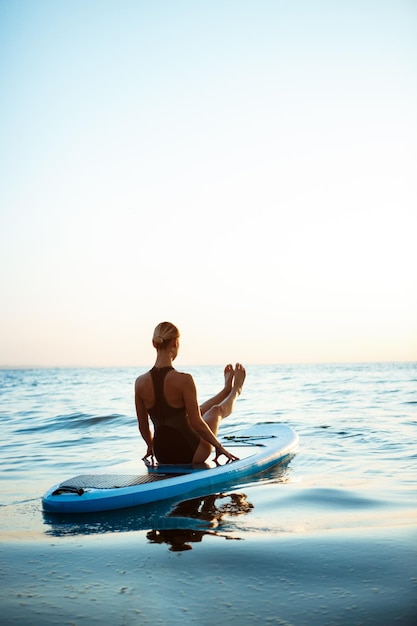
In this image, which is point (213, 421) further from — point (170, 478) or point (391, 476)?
point (391, 476)

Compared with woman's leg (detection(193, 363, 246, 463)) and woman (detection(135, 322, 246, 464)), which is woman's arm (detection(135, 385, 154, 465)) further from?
woman's leg (detection(193, 363, 246, 463))

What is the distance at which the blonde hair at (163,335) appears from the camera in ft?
19.4

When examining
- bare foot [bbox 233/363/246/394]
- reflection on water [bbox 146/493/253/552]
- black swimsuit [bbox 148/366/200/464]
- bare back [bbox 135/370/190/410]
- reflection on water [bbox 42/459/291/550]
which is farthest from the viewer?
bare foot [bbox 233/363/246/394]

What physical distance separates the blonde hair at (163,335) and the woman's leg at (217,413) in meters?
1.22

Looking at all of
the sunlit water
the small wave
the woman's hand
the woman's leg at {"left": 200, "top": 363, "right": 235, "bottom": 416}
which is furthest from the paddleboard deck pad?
the small wave

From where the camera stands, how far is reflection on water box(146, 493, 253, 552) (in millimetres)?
4203

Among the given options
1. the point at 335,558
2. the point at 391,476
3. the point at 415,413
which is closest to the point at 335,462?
the point at 391,476

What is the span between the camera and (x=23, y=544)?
4.30 metres

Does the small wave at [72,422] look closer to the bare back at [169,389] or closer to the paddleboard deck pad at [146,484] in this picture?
the paddleboard deck pad at [146,484]

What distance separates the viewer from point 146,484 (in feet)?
18.0

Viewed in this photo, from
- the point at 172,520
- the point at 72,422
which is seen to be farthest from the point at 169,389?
the point at 72,422

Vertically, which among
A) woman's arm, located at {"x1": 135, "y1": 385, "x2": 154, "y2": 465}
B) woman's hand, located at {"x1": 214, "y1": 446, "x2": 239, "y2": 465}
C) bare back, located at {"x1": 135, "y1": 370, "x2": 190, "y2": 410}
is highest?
bare back, located at {"x1": 135, "y1": 370, "x2": 190, "y2": 410}


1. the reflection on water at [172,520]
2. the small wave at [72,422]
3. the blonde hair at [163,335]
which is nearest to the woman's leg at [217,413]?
the reflection on water at [172,520]

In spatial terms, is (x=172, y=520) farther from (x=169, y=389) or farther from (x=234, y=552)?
(x=169, y=389)
